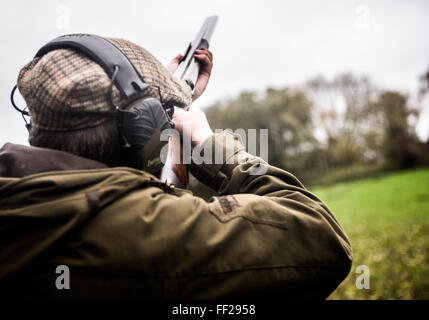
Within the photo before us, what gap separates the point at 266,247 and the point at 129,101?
29.6 inches

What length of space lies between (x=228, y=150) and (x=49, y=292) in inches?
35.3

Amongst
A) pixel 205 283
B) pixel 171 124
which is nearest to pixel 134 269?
pixel 205 283

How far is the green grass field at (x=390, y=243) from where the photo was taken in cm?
647

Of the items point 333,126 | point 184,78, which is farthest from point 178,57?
point 333,126

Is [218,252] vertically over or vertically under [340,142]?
over

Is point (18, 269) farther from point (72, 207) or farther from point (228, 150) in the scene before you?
point (228, 150)

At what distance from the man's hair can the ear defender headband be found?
0.04m

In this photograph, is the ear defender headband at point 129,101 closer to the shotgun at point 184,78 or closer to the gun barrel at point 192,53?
the shotgun at point 184,78

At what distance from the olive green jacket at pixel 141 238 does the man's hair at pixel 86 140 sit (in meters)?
0.06

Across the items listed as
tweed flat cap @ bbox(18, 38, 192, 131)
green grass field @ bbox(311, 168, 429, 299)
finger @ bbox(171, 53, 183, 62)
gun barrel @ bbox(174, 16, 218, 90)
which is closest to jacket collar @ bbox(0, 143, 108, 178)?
tweed flat cap @ bbox(18, 38, 192, 131)

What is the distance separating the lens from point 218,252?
3.37ft

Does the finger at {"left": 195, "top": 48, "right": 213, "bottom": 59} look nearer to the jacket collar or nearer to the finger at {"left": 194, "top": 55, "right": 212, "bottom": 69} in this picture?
the finger at {"left": 194, "top": 55, "right": 212, "bottom": 69}

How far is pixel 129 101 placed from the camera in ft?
3.92

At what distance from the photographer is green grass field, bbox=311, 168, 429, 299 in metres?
6.47
